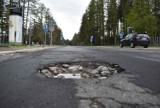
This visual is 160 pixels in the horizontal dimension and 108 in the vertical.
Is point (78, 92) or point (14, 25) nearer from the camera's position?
point (78, 92)

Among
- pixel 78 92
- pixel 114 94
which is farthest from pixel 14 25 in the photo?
pixel 114 94

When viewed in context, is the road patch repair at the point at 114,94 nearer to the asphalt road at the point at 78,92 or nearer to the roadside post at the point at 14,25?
the asphalt road at the point at 78,92

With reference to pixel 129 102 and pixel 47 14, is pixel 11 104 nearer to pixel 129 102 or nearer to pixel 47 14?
pixel 129 102

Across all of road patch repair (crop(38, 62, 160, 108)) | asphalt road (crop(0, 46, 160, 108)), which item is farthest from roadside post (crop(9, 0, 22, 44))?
road patch repair (crop(38, 62, 160, 108))

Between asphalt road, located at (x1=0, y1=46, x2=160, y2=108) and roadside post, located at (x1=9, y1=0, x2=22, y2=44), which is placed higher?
roadside post, located at (x1=9, y1=0, x2=22, y2=44)

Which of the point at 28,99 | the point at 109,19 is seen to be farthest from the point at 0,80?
the point at 109,19

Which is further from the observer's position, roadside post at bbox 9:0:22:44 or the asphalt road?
roadside post at bbox 9:0:22:44

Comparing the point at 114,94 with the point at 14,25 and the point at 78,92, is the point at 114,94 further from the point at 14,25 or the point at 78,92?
the point at 14,25

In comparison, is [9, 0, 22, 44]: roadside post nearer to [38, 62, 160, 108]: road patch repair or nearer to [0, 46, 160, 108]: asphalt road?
[0, 46, 160, 108]: asphalt road

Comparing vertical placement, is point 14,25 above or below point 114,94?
above

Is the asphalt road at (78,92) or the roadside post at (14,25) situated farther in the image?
the roadside post at (14,25)

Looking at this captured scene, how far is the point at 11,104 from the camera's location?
314 cm

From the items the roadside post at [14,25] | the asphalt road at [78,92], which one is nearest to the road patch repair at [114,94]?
the asphalt road at [78,92]

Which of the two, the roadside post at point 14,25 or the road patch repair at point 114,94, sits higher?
the roadside post at point 14,25
